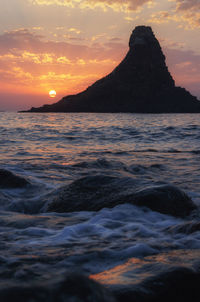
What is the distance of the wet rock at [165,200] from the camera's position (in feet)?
12.9

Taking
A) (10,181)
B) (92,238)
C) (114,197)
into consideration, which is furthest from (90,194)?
(10,181)

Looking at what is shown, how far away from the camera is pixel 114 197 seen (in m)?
4.24

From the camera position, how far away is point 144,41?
451 feet

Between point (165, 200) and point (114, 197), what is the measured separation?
73 cm

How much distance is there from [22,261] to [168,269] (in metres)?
1.16

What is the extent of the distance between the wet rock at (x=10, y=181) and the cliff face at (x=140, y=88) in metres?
134

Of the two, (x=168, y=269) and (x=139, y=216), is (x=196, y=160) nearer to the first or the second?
(x=139, y=216)

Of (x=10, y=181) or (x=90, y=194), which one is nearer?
(x=90, y=194)

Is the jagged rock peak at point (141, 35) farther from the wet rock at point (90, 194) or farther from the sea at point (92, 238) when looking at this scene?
the wet rock at point (90, 194)

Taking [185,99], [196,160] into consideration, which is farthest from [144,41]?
[196,160]

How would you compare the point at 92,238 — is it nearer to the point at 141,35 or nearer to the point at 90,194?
the point at 90,194

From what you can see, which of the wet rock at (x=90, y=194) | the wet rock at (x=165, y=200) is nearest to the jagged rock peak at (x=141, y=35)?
the wet rock at (x=90, y=194)

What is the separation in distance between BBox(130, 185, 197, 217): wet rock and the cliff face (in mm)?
135513

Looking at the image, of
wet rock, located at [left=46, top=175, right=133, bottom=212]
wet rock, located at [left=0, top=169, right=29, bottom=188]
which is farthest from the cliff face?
wet rock, located at [left=46, top=175, right=133, bottom=212]
